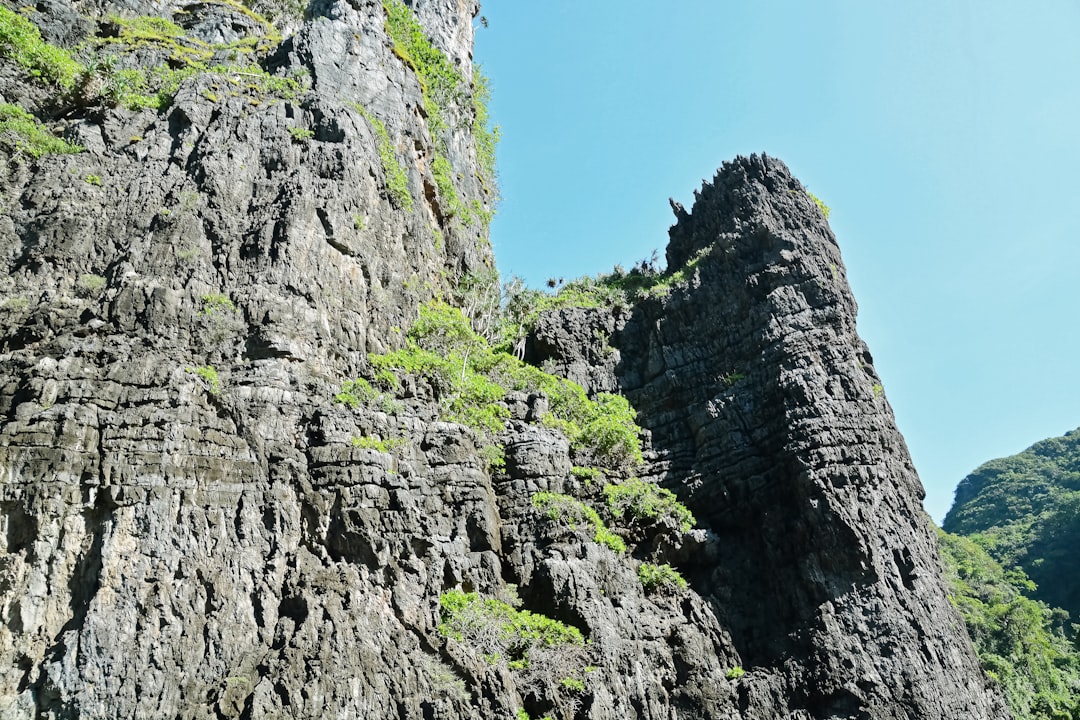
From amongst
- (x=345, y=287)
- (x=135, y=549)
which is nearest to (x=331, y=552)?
(x=135, y=549)

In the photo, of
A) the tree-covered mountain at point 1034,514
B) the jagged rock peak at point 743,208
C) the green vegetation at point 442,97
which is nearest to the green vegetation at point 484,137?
the green vegetation at point 442,97

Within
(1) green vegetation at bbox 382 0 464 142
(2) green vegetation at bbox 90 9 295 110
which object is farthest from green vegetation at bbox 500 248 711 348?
(2) green vegetation at bbox 90 9 295 110

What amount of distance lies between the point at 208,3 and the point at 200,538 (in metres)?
23.2

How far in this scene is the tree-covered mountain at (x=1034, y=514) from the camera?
46.2 metres

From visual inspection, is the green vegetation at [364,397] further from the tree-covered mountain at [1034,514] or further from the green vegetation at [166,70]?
the tree-covered mountain at [1034,514]

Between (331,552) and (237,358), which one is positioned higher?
(237,358)

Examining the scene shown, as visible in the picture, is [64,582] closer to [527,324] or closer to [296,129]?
[296,129]

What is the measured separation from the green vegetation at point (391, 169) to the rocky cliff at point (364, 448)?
14 cm

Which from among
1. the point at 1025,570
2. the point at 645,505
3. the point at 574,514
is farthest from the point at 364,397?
the point at 1025,570

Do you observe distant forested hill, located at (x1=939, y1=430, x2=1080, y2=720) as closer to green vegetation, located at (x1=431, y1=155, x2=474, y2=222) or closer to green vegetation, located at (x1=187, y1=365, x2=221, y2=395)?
green vegetation, located at (x1=187, y1=365, x2=221, y2=395)

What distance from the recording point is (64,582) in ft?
36.8

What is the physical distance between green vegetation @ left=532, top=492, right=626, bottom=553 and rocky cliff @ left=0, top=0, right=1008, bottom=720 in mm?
102

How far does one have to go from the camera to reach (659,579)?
718 inches

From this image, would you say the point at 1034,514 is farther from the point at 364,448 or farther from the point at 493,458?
the point at 364,448
